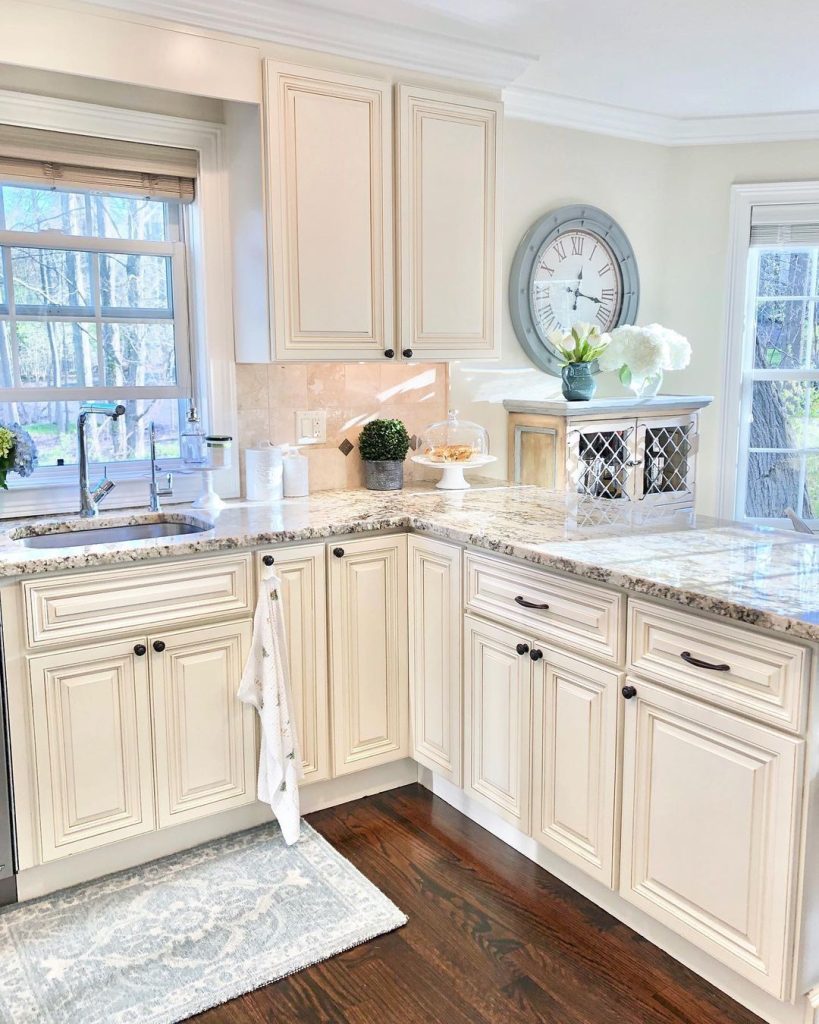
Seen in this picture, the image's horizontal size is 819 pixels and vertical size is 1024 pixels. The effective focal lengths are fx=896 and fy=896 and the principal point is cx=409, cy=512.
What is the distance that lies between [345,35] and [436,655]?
75.9 inches

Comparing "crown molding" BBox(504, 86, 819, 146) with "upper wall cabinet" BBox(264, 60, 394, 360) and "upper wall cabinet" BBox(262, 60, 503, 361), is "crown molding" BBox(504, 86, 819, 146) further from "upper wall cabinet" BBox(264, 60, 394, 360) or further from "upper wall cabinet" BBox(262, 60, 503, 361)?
"upper wall cabinet" BBox(264, 60, 394, 360)

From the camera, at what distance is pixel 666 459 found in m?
3.74

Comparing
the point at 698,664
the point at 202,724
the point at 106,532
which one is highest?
the point at 106,532

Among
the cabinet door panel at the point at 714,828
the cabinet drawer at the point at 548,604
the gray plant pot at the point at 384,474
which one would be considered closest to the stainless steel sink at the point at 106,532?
the gray plant pot at the point at 384,474

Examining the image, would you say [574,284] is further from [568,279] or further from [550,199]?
[550,199]

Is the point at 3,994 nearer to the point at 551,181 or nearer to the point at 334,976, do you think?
the point at 334,976

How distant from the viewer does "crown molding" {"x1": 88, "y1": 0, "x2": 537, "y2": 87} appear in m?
2.54

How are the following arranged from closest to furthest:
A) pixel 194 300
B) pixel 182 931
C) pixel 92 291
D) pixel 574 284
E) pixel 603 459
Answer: pixel 182 931 → pixel 92 291 → pixel 194 300 → pixel 603 459 → pixel 574 284

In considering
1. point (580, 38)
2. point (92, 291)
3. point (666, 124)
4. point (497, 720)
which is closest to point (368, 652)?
point (497, 720)

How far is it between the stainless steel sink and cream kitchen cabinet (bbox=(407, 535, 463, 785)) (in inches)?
26.2

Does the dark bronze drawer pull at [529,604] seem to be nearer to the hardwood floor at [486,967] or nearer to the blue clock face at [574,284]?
the hardwood floor at [486,967]

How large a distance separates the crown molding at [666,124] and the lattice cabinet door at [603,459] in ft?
4.29

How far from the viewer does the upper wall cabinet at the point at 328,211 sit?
2.73 metres

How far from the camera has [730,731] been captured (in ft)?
5.93
